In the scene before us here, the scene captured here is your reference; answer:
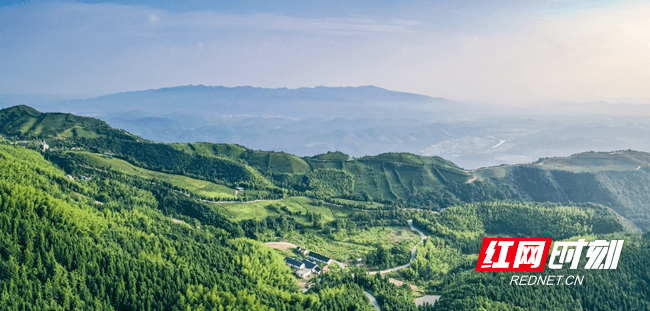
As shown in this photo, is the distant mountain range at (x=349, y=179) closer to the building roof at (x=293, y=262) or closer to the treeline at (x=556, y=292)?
the building roof at (x=293, y=262)

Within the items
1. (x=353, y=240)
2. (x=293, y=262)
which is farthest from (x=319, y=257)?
(x=353, y=240)

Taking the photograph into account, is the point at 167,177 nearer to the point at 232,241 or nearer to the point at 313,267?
the point at 232,241

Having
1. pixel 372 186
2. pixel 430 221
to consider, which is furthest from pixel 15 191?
pixel 372 186

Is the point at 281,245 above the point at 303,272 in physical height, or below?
below

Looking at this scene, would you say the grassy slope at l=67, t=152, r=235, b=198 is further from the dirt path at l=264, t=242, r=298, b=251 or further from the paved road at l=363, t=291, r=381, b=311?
the paved road at l=363, t=291, r=381, b=311

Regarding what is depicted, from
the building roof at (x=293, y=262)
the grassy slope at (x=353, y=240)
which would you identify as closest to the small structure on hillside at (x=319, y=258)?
the grassy slope at (x=353, y=240)

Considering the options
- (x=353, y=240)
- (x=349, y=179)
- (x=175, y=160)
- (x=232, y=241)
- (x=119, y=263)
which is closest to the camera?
(x=119, y=263)

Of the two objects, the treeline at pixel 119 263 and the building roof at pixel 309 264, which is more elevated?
the treeline at pixel 119 263

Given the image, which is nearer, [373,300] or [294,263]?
[373,300]

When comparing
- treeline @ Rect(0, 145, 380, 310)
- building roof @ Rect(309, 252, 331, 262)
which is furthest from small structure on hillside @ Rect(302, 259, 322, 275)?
building roof @ Rect(309, 252, 331, 262)
